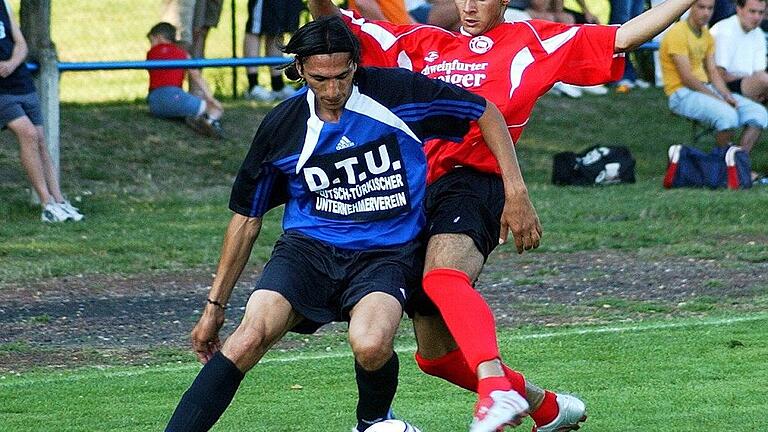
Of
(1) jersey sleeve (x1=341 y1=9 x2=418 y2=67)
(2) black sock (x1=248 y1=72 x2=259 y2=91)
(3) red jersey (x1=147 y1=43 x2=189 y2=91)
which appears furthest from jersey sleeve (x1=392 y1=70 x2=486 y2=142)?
(2) black sock (x1=248 y1=72 x2=259 y2=91)

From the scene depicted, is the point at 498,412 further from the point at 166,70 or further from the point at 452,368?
the point at 166,70

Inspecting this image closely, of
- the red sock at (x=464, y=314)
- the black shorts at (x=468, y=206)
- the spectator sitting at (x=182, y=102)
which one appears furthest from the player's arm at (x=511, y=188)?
the spectator sitting at (x=182, y=102)

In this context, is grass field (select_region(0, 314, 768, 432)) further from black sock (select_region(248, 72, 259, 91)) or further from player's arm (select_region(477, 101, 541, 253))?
black sock (select_region(248, 72, 259, 91))

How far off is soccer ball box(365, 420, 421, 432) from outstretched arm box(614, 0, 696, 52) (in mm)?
1863

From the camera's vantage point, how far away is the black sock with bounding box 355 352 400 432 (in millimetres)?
5152

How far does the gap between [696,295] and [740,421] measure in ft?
11.1

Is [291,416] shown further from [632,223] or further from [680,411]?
[632,223]

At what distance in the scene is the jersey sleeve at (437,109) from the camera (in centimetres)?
526

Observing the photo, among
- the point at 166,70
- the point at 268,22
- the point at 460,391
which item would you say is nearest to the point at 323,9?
the point at 460,391

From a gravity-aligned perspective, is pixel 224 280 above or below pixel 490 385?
above

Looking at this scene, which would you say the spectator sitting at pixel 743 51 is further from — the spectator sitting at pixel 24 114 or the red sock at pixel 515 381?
the red sock at pixel 515 381

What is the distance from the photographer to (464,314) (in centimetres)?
507

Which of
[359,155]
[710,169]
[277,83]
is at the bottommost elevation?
[710,169]

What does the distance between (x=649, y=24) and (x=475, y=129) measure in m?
0.85
